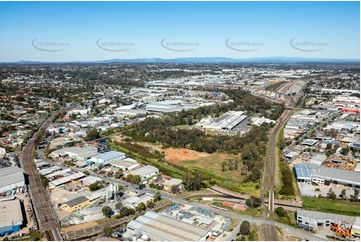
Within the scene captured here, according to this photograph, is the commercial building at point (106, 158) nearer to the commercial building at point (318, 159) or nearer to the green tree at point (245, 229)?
the green tree at point (245, 229)

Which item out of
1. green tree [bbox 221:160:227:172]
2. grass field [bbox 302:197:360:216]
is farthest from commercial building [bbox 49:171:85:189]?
grass field [bbox 302:197:360:216]

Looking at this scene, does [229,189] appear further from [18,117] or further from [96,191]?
[18,117]

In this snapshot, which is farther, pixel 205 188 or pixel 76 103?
pixel 76 103

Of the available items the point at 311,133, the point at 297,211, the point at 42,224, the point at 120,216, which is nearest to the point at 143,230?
the point at 120,216

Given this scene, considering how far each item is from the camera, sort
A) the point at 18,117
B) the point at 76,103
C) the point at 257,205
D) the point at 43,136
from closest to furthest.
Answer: the point at 257,205
the point at 43,136
the point at 18,117
the point at 76,103

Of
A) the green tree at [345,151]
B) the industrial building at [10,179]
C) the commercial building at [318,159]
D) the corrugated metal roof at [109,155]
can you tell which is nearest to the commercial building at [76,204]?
the industrial building at [10,179]

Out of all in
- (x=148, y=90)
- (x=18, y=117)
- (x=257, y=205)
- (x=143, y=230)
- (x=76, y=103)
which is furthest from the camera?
(x=148, y=90)
